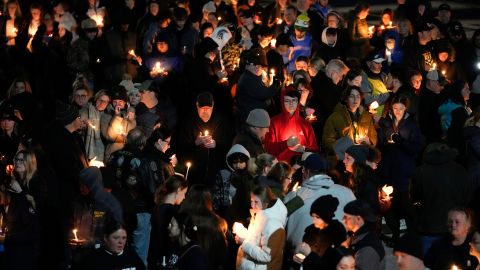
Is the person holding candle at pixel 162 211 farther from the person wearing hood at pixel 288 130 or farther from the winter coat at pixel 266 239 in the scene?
the person wearing hood at pixel 288 130

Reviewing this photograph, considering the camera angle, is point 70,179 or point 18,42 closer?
point 70,179

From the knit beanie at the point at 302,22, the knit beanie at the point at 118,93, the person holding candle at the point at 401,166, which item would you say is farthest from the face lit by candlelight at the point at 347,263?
the knit beanie at the point at 302,22

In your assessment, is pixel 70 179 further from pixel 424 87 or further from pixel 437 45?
pixel 437 45

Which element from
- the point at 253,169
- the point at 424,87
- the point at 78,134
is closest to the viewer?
the point at 253,169

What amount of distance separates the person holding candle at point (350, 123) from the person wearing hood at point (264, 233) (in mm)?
3942

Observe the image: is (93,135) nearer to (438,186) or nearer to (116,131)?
(116,131)

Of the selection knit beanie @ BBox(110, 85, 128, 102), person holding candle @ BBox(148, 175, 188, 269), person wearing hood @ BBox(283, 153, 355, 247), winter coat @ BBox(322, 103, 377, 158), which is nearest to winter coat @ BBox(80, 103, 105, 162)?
knit beanie @ BBox(110, 85, 128, 102)

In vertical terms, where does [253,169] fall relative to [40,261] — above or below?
above

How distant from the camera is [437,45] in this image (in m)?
18.8

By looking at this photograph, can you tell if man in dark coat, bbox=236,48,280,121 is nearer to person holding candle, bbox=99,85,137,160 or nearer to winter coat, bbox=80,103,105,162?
person holding candle, bbox=99,85,137,160

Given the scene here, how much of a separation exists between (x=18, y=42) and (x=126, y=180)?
8.31 m

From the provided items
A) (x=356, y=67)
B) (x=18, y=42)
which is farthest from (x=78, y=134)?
(x=18, y=42)

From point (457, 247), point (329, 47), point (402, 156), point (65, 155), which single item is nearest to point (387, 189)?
point (402, 156)

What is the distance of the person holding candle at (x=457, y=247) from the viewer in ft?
36.5
